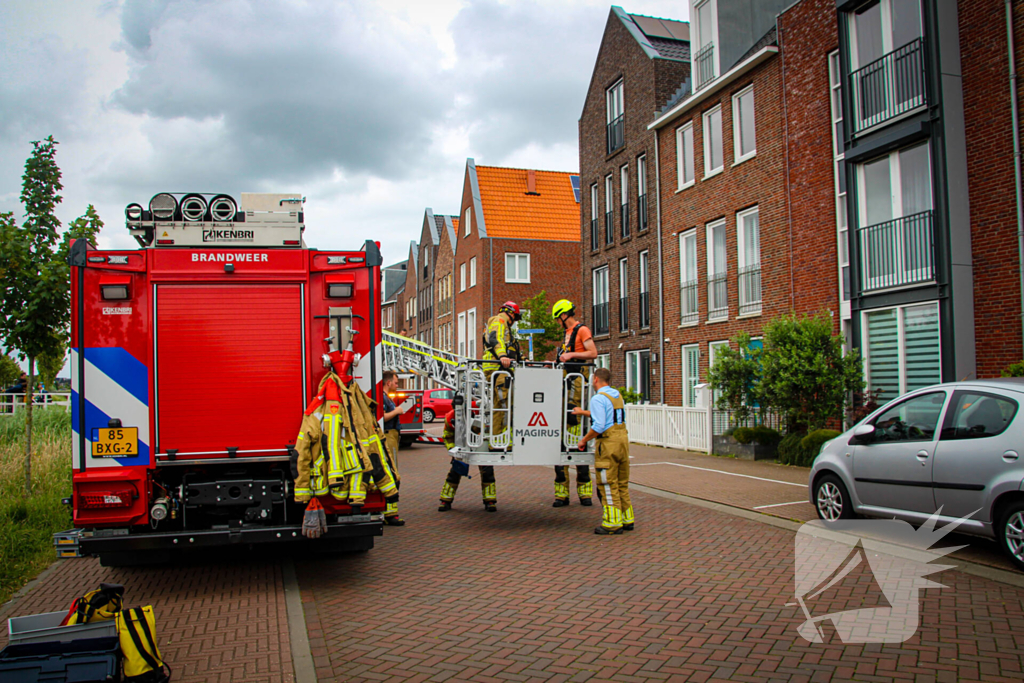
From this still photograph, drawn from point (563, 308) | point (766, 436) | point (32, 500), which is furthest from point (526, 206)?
point (32, 500)

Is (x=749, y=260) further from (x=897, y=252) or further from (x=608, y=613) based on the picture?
(x=608, y=613)

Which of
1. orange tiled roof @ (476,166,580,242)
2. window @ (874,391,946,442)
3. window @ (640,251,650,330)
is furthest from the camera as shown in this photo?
orange tiled roof @ (476,166,580,242)

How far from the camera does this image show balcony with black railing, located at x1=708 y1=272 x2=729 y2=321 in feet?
66.7

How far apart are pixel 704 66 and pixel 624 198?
5.64m

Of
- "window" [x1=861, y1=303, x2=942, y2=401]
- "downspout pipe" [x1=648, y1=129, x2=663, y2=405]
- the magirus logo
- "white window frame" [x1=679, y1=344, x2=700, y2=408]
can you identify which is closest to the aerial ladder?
the magirus logo

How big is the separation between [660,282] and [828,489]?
15399mm

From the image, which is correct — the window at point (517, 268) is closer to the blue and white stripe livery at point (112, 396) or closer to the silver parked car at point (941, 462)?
the silver parked car at point (941, 462)

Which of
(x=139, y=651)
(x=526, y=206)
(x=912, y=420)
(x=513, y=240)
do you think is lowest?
(x=139, y=651)

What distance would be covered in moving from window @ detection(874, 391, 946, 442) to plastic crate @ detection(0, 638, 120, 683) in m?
6.73

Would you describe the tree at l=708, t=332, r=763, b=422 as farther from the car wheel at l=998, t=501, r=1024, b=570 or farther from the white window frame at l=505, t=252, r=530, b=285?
the white window frame at l=505, t=252, r=530, b=285

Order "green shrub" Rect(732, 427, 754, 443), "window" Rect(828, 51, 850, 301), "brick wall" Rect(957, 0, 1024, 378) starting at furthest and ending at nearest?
"window" Rect(828, 51, 850, 301), "green shrub" Rect(732, 427, 754, 443), "brick wall" Rect(957, 0, 1024, 378)

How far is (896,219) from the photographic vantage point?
14391 mm

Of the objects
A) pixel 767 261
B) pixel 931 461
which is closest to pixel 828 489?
pixel 931 461

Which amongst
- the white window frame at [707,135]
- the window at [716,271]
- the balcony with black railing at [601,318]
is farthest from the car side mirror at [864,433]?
the balcony with black railing at [601,318]
